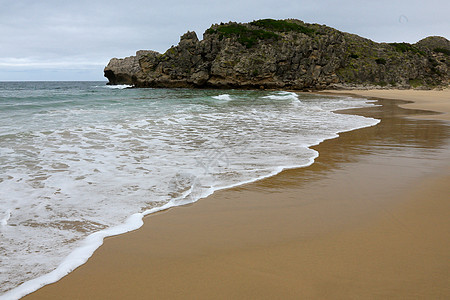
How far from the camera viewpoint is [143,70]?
56812 millimetres

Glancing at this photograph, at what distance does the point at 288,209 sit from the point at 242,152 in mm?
3102

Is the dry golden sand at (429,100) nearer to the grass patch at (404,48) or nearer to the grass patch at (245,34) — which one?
the grass patch at (245,34)

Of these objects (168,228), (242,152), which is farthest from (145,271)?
(242,152)

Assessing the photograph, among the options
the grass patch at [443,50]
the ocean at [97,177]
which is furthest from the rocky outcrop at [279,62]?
the ocean at [97,177]

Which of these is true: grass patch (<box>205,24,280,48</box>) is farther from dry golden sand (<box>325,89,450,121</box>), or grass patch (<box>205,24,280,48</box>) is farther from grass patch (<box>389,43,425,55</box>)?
grass patch (<box>389,43,425,55</box>)

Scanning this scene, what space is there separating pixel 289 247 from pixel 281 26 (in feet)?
211

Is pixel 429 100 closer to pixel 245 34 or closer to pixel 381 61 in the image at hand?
pixel 381 61

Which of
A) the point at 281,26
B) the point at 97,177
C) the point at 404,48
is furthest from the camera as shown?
the point at 404,48

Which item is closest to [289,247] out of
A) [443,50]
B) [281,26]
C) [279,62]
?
[279,62]

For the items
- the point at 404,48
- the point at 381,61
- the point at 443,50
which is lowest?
the point at 381,61

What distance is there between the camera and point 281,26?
61.2 meters

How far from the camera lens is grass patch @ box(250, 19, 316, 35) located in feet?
197

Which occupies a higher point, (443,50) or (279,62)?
(443,50)

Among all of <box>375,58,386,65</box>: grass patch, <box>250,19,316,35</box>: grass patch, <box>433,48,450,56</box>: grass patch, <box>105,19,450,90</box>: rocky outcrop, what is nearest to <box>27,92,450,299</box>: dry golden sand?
<box>105,19,450,90</box>: rocky outcrop
